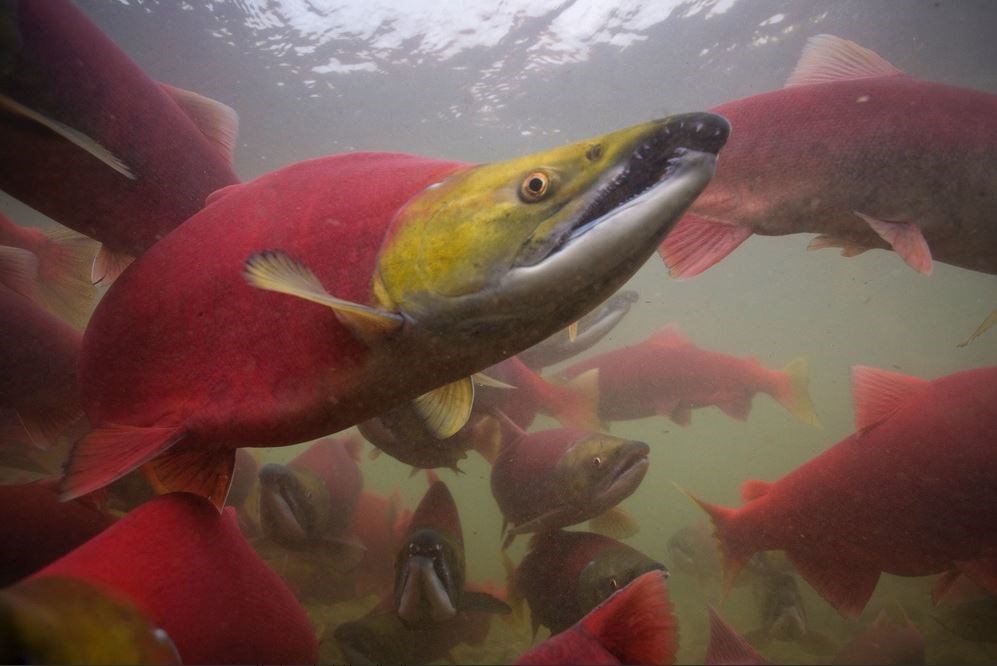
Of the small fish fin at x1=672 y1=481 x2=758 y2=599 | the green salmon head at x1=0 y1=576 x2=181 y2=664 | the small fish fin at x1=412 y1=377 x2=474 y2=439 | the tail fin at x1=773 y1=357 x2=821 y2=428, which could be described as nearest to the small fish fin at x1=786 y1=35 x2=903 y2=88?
the small fish fin at x1=412 y1=377 x2=474 y2=439

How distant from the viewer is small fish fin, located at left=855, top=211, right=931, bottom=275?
262cm

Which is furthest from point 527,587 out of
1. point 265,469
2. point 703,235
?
point 703,235

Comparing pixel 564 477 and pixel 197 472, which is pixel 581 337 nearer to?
pixel 564 477

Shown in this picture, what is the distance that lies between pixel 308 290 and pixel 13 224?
517cm

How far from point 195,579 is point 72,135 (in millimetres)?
2128

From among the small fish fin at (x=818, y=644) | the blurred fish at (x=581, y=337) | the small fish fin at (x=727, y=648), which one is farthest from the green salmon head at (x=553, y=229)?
the small fish fin at (x=818, y=644)

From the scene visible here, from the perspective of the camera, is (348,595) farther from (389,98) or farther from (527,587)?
(389,98)

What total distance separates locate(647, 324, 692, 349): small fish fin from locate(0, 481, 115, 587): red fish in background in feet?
27.1

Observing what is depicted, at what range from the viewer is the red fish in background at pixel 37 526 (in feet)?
6.28

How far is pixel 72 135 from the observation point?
2150 millimetres

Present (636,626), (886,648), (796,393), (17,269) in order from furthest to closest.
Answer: (796,393) < (886,648) < (17,269) < (636,626)

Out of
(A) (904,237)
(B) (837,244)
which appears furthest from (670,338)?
(A) (904,237)

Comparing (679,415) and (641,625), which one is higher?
(641,625)

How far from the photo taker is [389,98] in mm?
19125
